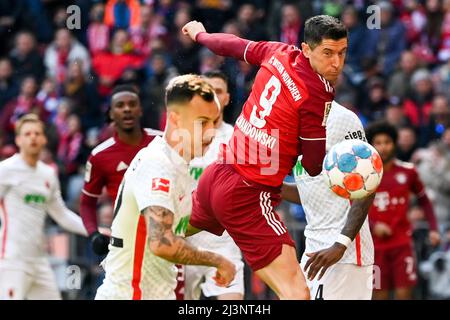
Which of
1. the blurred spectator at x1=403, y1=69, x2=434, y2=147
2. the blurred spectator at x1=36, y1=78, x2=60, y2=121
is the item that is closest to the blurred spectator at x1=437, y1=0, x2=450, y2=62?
the blurred spectator at x1=403, y1=69, x2=434, y2=147

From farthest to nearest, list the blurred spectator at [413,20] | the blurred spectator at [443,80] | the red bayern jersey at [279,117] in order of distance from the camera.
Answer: the blurred spectator at [413,20], the blurred spectator at [443,80], the red bayern jersey at [279,117]

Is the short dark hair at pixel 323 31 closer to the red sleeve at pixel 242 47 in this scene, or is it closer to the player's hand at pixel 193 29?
the red sleeve at pixel 242 47

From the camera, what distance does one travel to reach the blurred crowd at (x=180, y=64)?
1642 centimetres

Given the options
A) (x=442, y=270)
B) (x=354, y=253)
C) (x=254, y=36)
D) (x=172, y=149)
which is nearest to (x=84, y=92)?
(x=254, y=36)

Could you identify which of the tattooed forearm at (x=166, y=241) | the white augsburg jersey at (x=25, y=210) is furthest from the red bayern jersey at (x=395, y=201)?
the tattooed forearm at (x=166, y=241)

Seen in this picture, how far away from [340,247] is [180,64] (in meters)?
8.57

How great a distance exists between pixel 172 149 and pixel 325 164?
48.9 inches

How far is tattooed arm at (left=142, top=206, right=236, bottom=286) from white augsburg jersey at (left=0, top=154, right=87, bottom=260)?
443 cm

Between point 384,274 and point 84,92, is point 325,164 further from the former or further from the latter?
point 84,92

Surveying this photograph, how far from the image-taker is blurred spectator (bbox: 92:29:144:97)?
18391 mm

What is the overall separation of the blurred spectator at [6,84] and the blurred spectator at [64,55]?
564mm

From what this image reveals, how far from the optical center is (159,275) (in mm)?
8242

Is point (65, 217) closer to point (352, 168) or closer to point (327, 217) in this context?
point (327, 217)

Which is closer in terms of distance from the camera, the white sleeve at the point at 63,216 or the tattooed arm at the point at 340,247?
the tattooed arm at the point at 340,247
